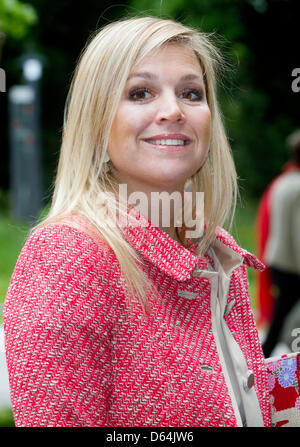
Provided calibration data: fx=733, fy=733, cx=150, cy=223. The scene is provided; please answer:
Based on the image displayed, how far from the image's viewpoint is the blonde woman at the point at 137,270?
135cm

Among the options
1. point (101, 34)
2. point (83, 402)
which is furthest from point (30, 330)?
point (101, 34)

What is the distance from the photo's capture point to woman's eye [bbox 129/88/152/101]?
1.62 metres

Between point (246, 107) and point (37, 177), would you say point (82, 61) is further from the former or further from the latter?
point (246, 107)

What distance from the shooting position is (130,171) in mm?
1666

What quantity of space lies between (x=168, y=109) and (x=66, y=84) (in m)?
13.9

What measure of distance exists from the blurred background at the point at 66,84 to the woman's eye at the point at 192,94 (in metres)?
10.4

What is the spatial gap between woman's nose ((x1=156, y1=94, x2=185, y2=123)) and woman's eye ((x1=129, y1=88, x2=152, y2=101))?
33 mm

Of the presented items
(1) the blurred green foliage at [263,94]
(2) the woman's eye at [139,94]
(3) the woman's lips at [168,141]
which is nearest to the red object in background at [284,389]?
(3) the woman's lips at [168,141]

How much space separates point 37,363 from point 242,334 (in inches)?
23.1

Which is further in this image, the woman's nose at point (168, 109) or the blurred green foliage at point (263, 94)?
the blurred green foliage at point (263, 94)

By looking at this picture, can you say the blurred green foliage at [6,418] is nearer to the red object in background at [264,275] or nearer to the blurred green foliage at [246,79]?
the red object in background at [264,275]

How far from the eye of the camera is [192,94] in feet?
5.56

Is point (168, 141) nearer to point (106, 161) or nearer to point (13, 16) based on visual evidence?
point (106, 161)

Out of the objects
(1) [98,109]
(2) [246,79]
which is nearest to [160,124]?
(1) [98,109]
